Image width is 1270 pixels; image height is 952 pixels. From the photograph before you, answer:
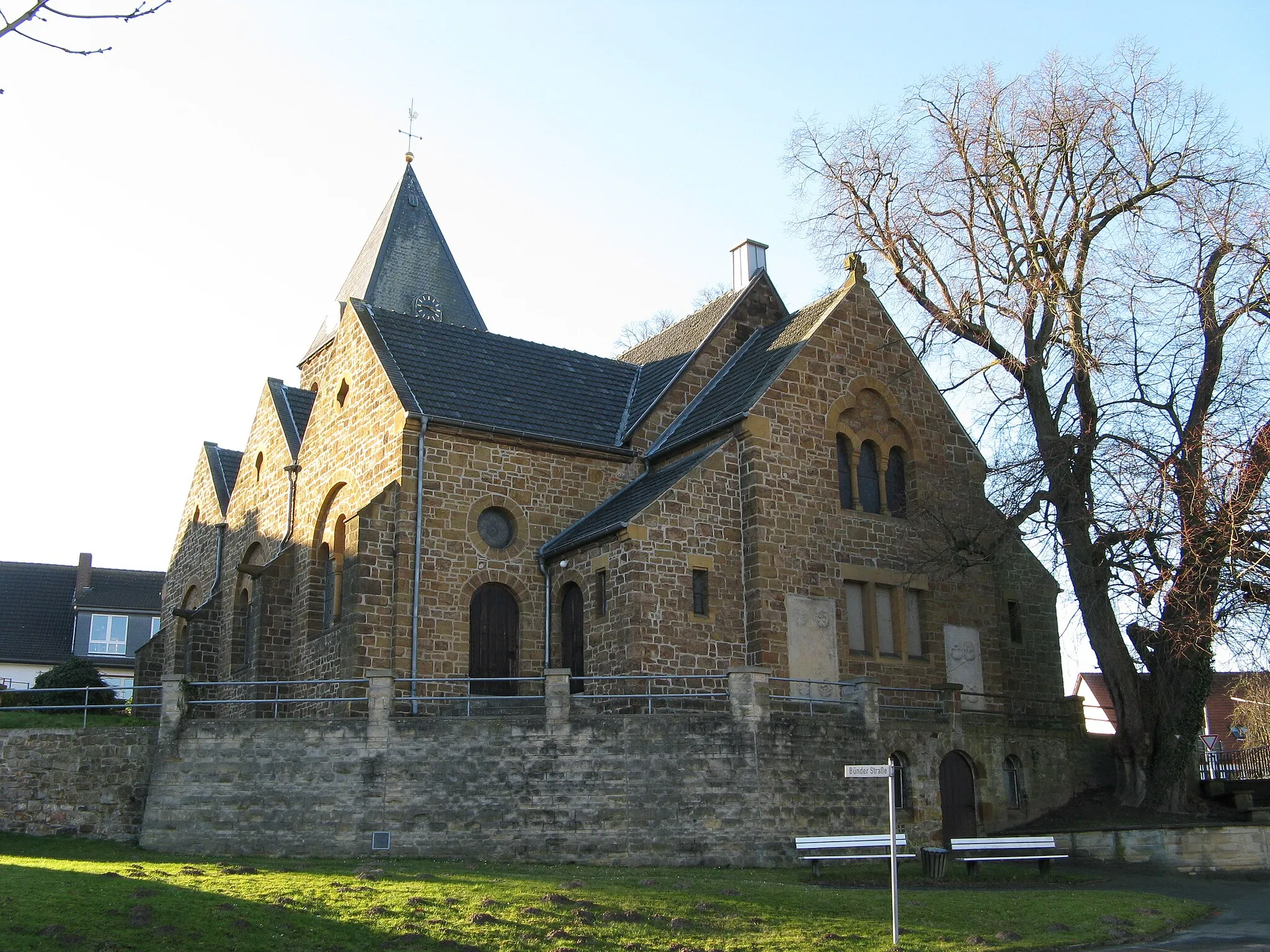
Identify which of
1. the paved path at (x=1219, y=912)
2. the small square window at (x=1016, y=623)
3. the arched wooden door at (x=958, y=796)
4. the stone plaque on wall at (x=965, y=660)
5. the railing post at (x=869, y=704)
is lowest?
the paved path at (x=1219, y=912)

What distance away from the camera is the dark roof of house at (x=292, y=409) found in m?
32.1

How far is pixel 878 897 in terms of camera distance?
1797cm

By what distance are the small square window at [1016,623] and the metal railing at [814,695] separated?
5884 millimetres

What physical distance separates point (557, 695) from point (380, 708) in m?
2.82

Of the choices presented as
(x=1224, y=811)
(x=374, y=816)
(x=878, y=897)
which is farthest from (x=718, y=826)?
(x=1224, y=811)

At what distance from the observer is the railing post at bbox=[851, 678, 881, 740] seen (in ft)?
75.3

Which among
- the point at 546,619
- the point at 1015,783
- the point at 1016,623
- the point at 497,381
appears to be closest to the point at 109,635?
the point at 497,381

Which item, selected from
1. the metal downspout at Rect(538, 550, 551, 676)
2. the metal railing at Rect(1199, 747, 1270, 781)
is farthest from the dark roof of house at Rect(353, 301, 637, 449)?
the metal railing at Rect(1199, 747, 1270, 781)

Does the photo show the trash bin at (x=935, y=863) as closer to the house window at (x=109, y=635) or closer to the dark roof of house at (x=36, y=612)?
the dark roof of house at (x=36, y=612)

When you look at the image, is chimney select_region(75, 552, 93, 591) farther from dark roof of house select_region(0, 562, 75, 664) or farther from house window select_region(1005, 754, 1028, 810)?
house window select_region(1005, 754, 1028, 810)

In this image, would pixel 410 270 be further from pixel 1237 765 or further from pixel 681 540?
pixel 1237 765

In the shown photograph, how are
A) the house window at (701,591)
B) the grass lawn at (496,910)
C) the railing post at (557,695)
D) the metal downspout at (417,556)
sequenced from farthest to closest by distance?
1. the house window at (701,591)
2. the metal downspout at (417,556)
3. the railing post at (557,695)
4. the grass lawn at (496,910)

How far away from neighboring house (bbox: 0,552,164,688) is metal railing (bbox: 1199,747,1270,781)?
1349 inches

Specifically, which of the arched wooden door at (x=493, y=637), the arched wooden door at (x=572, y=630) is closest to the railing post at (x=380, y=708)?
the arched wooden door at (x=493, y=637)
